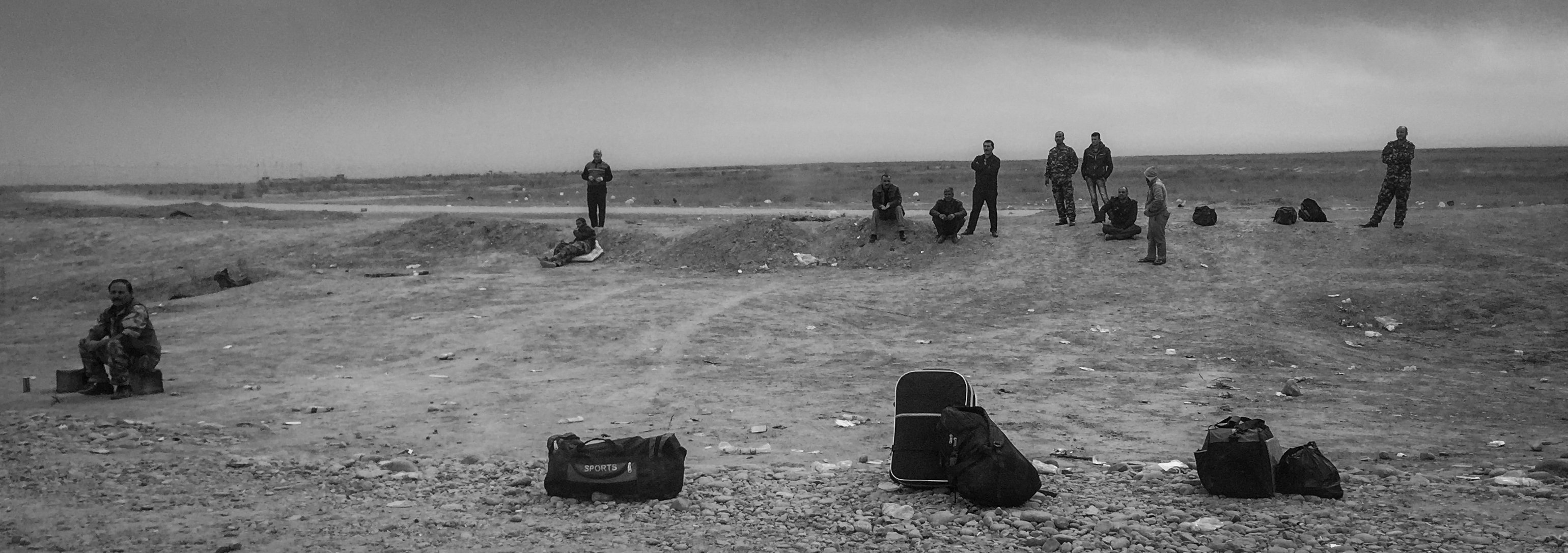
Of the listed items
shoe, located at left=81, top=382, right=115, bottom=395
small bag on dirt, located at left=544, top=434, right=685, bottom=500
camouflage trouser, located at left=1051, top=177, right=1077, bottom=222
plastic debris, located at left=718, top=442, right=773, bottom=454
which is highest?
camouflage trouser, located at left=1051, top=177, right=1077, bottom=222

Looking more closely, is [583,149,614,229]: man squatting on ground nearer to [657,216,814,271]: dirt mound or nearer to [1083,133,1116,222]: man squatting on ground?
[657,216,814,271]: dirt mound

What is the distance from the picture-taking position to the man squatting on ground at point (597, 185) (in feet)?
69.8

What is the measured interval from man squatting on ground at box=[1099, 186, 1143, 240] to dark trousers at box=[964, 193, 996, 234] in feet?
6.46

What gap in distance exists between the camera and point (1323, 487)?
6223 mm

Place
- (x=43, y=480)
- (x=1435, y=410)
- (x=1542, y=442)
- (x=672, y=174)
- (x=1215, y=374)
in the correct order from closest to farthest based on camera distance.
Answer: (x=43, y=480)
(x=1542, y=442)
(x=1435, y=410)
(x=1215, y=374)
(x=672, y=174)

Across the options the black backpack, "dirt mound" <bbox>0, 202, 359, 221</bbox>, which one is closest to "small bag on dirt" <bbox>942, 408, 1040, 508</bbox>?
the black backpack

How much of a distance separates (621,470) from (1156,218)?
12.8 meters

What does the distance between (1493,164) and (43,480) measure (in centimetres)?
7856

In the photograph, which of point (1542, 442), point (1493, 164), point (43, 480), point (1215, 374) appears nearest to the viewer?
point (43, 480)

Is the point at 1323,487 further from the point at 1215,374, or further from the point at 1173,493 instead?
the point at 1215,374

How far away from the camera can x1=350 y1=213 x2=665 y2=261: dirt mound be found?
2061 centimetres

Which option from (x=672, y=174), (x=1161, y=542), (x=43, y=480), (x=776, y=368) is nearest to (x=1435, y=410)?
(x=1161, y=542)

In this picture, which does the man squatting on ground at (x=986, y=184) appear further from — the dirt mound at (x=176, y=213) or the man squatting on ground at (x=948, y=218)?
the dirt mound at (x=176, y=213)

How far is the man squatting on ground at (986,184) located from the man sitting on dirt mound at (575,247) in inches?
272
